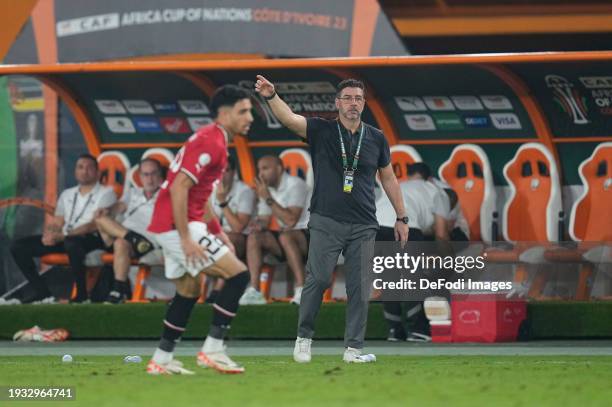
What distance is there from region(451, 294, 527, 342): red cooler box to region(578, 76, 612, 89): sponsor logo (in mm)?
2205

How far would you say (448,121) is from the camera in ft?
50.2

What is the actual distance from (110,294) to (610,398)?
8361mm

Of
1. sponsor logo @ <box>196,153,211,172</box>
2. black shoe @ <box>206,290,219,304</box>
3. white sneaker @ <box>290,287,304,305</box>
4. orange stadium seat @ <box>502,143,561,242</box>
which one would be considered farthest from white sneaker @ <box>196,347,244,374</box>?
orange stadium seat @ <box>502,143,561,242</box>

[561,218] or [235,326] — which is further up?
[561,218]

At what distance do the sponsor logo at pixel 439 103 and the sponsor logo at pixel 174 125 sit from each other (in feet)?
8.30

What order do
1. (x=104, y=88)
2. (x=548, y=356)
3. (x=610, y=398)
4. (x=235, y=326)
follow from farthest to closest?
1. (x=104, y=88)
2. (x=235, y=326)
3. (x=548, y=356)
4. (x=610, y=398)

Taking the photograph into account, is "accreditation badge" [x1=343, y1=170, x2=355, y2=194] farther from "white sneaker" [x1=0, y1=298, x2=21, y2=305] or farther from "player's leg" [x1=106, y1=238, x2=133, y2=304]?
"white sneaker" [x1=0, y1=298, x2=21, y2=305]

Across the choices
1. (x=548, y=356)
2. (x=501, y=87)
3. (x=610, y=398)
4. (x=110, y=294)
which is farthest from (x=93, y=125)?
(x=610, y=398)

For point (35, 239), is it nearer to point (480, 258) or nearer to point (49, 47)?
point (49, 47)

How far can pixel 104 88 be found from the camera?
15.8 m

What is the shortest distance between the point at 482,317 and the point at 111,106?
461 cm

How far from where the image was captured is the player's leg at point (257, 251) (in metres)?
14.9

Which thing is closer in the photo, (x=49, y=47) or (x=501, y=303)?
(x=501, y=303)

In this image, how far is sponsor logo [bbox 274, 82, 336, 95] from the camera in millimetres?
15109
